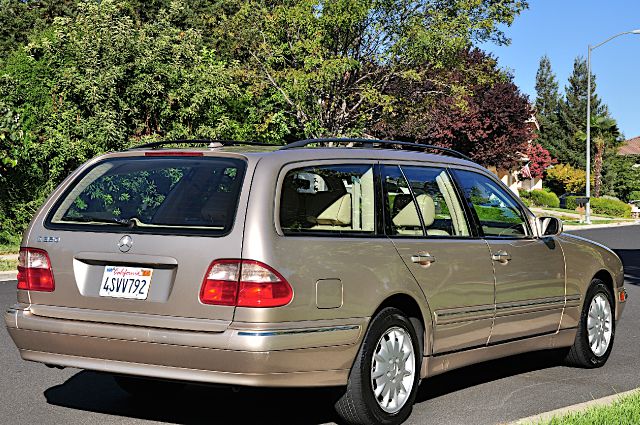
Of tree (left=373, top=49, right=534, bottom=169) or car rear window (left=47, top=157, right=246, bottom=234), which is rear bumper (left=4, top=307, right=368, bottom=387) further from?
tree (left=373, top=49, right=534, bottom=169)

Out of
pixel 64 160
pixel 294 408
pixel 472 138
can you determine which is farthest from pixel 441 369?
pixel 472 138

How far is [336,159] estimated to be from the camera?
6.41m

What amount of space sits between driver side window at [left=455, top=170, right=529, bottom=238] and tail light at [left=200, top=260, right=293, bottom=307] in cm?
232

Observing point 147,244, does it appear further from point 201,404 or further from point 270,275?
point 201,404

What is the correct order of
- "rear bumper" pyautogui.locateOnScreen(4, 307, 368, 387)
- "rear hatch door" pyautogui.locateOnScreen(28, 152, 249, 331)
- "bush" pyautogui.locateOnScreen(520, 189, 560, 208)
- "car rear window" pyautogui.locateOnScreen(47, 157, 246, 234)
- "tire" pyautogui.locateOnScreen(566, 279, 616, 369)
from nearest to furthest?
1. "rear bumper" pyautogui.locateOnScreen(4, 307, 368, 387)
2. "rear hatch door" pyautogui.locateOnScreen(28, 152, 249, 331)
3. "car rear window" pyautogui.locateOnScreen(47, 157, 246, 234)
4. "tire" pyautogui.locateOnScreen(566, 279, 616, 369)
5. "bush" pyautogui.locateOnScreen(520, 189, 560, 208)

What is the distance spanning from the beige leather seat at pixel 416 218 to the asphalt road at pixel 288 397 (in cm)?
117

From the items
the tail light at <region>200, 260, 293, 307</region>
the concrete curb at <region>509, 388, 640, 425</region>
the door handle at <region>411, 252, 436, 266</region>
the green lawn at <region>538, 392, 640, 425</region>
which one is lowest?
the concrete curb at <region>509, 388, 640, 425</region>

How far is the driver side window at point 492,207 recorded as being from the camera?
748 centimetres

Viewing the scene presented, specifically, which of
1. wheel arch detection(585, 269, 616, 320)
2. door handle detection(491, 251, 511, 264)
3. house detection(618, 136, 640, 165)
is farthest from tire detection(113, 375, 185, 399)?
house detection(618, 136, 640, 165)

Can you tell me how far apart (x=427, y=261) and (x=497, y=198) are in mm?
1507

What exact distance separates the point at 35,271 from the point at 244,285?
1465 millimetres

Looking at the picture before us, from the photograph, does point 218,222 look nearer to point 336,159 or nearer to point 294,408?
point 336,159

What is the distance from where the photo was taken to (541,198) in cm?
6831

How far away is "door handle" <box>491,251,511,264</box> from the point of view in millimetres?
7281
